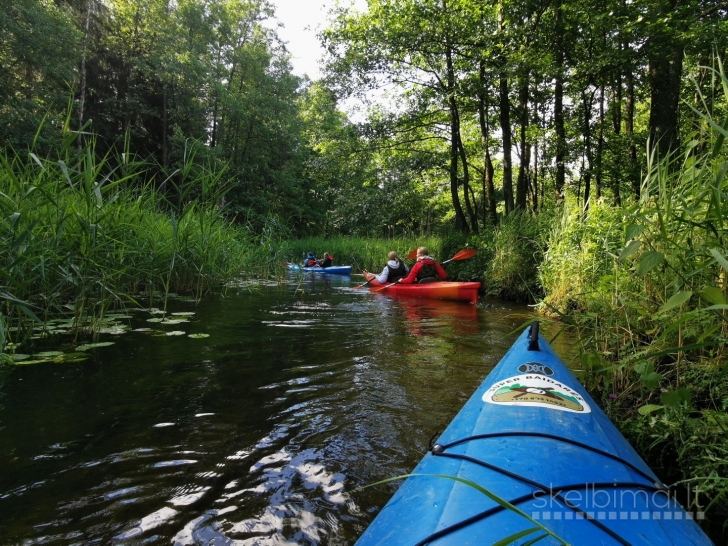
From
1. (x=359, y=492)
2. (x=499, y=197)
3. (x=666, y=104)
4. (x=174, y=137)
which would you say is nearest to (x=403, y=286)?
(x=666, y=104)

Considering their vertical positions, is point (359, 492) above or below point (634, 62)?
below

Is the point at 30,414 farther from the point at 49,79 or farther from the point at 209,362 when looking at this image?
the point at 49,79

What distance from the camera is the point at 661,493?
1.25 meters

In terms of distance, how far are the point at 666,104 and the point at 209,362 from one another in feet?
24.2

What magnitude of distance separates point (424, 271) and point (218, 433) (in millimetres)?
6775

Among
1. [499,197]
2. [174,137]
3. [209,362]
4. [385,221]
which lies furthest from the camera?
[499,197]

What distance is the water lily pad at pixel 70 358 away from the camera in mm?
2980

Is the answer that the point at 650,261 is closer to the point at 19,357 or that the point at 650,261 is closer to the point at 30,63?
the point at 19,357

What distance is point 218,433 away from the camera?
219 cm

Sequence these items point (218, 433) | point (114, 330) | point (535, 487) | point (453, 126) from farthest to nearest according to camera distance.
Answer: point (453, 126) → point (114, 330) → point (218, 433) → point (535, 487)

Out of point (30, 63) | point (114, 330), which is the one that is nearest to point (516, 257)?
point (114, 330)

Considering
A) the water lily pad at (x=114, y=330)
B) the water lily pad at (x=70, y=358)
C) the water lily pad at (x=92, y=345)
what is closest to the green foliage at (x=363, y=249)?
the water lily pad at (x=114, y=330)

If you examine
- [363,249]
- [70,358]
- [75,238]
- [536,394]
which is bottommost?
[70,358]

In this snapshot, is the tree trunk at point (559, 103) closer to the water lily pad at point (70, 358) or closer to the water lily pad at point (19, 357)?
the water lily pad at point (70, 358)
